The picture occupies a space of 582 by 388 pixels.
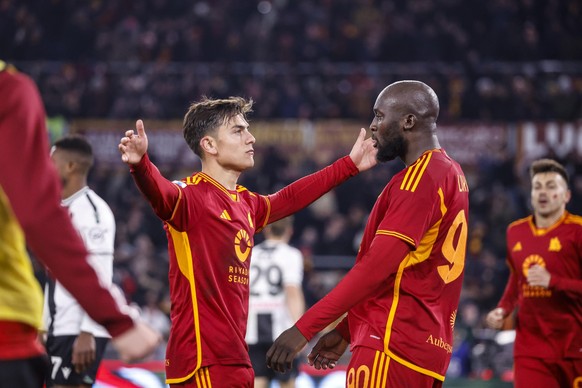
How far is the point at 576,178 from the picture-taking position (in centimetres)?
1602

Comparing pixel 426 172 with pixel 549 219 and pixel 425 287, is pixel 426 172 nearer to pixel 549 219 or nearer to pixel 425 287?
pixel 425 287

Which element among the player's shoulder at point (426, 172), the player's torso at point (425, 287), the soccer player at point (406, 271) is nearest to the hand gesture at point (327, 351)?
the soccer player at point (406, 271)

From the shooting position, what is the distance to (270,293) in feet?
28.9

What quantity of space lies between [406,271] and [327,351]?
2.18 feet

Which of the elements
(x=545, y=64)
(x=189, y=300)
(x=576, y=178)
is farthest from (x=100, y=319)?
(x=545, y=64)

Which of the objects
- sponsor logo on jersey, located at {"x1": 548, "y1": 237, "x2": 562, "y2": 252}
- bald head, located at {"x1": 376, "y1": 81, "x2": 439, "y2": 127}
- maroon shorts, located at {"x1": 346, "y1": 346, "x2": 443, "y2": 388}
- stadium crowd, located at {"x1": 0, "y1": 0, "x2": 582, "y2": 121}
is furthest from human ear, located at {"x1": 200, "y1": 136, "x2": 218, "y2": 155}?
stadium crowd, located at {"x1": 0, "y1": 0, "x2": 582, "y2": 121}

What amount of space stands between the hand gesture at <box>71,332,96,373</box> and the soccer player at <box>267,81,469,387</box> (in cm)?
203

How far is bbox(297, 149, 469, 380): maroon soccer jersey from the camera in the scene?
13.3 feet

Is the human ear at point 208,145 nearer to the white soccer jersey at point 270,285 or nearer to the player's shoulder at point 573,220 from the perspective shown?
the player's shoulder at point 573,220

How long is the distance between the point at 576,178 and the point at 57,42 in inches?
487

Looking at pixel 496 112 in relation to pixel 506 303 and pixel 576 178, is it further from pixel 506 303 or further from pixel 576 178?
pixel 506 303

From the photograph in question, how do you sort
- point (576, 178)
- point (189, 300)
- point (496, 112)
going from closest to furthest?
point (189, 300)
point (576, 178)
point (496, 112)

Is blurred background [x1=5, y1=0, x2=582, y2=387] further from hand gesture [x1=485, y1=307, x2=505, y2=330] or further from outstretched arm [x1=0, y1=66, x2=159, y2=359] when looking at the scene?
outstretched arm [x1=0, y1=66, x2=159, y2=359]

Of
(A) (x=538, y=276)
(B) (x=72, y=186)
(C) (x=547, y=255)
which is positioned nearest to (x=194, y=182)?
(B) (x=72, y=186)
